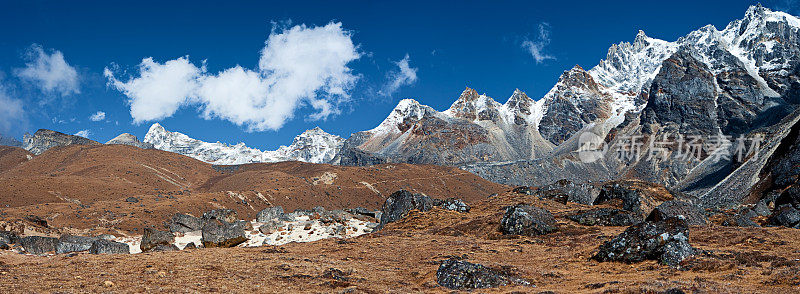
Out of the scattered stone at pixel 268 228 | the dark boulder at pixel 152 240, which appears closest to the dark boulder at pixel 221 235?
the scattered stone at pixel 268 228

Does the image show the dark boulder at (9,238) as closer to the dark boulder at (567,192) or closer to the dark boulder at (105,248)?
the dark boulder at (105,248)

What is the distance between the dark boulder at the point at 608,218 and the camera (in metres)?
30.7

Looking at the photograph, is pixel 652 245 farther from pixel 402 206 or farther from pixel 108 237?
pixel 108 237

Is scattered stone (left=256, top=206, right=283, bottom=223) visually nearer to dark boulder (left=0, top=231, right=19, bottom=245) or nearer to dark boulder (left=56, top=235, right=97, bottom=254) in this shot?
dark boulder (left=56, top=235, right=97, bottom=254)

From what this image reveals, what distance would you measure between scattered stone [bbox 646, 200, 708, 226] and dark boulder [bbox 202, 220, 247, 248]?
31506 mm

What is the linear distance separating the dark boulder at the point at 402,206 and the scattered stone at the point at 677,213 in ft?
59.2

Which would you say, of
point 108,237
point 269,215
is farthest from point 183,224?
point 269,215

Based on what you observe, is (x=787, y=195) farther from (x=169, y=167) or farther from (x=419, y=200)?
(x=169, y=167)

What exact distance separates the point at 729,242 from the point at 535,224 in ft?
33.9

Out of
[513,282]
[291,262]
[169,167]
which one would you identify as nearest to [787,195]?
[513,282]

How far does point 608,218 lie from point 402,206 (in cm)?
1723

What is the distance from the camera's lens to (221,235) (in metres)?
37.0

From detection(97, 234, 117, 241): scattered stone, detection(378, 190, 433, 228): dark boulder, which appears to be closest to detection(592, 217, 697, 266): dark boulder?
detection(378, 190, 433, 228): dark boulder

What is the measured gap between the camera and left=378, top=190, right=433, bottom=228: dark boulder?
4025 centimetres
